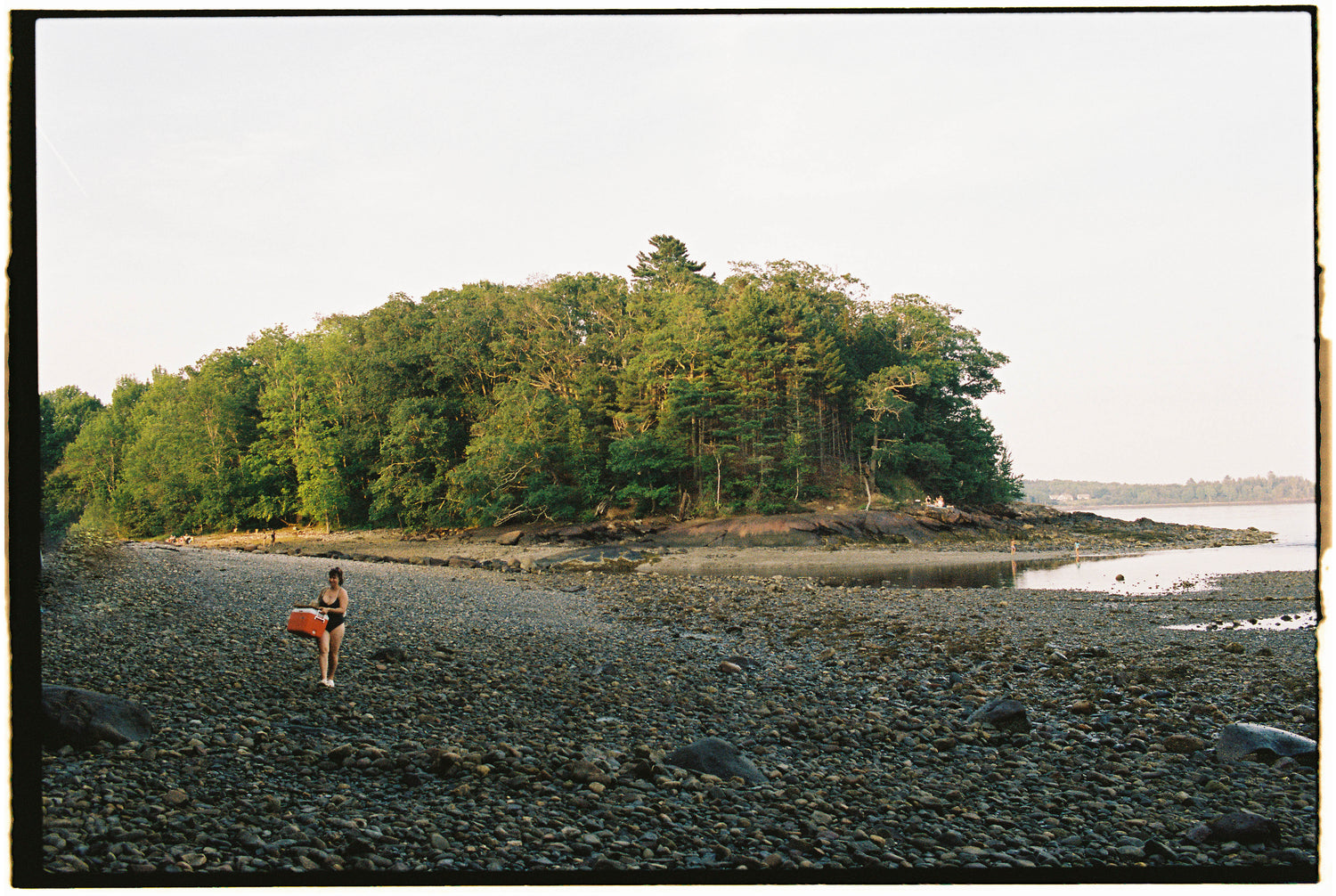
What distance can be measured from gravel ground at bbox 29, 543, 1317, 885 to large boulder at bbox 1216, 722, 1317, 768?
8 cm

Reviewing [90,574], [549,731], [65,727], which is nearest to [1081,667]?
[549,731]

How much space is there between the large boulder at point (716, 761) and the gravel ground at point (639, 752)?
10 cm

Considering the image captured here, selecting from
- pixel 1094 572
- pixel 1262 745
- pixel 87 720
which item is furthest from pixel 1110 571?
pixel 87 720

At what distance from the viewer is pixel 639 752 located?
508cm

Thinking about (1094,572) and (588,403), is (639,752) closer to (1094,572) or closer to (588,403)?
(1094,572)

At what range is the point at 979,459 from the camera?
129ft

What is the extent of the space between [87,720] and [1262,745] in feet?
22.4

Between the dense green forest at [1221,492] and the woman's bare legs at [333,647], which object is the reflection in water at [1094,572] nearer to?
the dense green forest at [1221,492]

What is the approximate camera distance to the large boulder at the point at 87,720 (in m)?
4.21

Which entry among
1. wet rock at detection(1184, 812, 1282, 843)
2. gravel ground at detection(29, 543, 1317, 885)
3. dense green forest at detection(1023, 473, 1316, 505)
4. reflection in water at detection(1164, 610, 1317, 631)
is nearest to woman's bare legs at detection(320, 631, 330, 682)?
gravel ground at detection(29, 543, 1317, 885)

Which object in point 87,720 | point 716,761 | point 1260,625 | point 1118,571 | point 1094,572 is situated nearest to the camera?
point 87,720

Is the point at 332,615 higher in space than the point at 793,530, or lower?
higher

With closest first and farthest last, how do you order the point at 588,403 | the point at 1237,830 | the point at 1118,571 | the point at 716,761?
the point at 1237,830 → the point at 716,761 → the point at 1118,571 → the point at 588,403

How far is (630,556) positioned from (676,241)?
29483 millimetres
